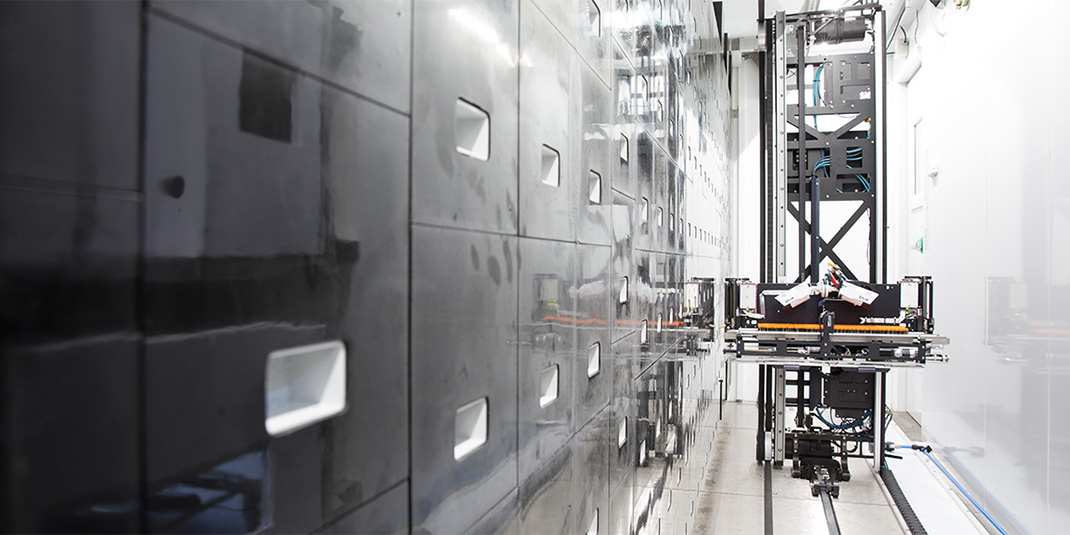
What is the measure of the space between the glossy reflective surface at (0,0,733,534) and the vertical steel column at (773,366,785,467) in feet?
15.8

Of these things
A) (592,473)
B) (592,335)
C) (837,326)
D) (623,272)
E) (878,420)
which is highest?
(623,272)

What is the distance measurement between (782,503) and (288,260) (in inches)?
232

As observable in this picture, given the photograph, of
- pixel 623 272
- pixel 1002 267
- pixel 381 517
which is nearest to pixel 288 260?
pixel 381 517

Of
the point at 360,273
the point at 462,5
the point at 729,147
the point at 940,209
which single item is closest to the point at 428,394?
the point at 360,273

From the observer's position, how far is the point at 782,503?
224 inches

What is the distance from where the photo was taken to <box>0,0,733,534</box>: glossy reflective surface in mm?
498

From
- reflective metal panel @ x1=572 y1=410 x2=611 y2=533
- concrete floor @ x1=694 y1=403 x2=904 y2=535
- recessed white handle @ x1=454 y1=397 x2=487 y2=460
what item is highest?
recessed white handle @ x1=454 y1=397 x2=487 y2=460

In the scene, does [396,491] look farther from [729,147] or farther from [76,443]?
[729,147]

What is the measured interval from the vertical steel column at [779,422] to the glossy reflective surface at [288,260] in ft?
15.8

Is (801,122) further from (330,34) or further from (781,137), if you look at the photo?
(330,34)

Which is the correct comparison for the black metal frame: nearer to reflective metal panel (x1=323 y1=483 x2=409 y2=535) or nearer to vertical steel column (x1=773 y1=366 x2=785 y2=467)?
vertical steel column (x1=773 y1=366 x2=785 y2=467)

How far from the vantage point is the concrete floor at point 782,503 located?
5.19m

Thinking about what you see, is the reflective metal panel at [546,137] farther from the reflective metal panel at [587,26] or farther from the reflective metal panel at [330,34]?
the reflective metal panel at [330,34]

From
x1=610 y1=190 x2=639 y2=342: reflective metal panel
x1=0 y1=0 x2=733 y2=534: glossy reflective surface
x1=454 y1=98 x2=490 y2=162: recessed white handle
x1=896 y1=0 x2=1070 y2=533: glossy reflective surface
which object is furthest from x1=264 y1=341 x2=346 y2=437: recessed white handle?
x1=896 y1=0 x2=1070 y2=533: glossy reflective surface
